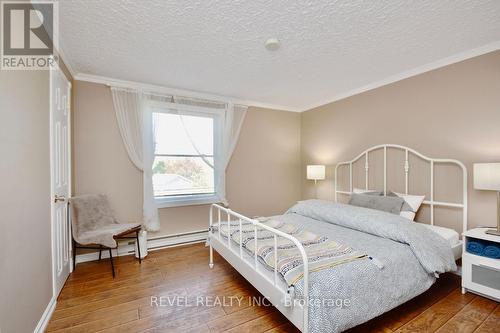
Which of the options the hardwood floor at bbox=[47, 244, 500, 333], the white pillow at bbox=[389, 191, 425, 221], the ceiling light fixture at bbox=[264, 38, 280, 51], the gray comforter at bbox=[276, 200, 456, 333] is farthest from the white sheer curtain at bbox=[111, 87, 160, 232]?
the white pillow at bbox=[389, 191, 425, 221]

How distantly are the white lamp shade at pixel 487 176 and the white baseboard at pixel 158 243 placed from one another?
3390mm

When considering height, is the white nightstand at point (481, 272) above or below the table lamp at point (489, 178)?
below

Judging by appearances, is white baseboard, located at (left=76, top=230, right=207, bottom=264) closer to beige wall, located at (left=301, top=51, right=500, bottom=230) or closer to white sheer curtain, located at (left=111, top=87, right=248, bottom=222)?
white sheer curtain, located at (left=111, top=87, right=248, bottom=222)

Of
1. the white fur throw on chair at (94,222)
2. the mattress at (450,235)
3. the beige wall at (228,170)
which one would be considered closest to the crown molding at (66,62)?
the beige wall at (228,170)

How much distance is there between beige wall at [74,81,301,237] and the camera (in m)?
2.96

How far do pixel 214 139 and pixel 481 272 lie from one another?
3474 mm

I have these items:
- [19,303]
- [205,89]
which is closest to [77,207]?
[19,303]

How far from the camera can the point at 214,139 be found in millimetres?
3777

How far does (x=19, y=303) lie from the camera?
1.37 m

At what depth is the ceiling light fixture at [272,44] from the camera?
2105 mm

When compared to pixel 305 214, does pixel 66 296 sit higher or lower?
lower

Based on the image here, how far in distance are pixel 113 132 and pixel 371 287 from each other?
3369 millimetres

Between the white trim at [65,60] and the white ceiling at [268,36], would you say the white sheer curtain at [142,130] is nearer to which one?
the white ceiling at [268,36]

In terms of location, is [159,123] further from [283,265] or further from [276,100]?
[283,265]
